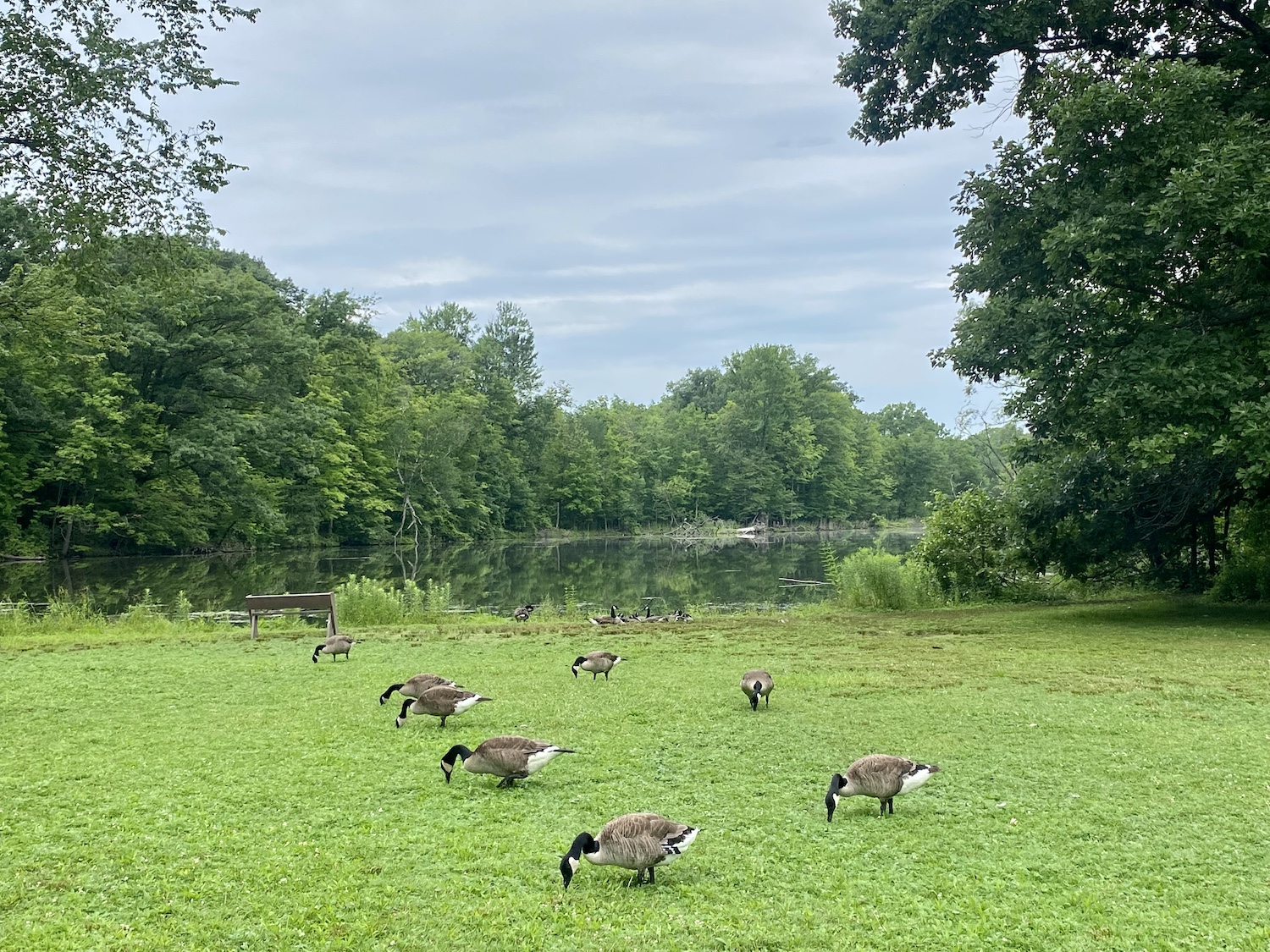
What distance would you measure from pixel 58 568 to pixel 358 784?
38355mm

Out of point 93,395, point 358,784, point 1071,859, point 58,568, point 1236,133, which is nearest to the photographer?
point 1071,859

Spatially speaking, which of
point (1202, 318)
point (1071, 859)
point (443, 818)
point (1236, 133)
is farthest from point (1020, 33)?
point (443, 818)

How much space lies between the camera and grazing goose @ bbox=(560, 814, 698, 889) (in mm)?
4684

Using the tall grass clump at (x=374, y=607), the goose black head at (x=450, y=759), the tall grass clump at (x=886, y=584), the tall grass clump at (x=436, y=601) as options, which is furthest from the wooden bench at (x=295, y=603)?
the tall grass clump at (x=886, y=584)

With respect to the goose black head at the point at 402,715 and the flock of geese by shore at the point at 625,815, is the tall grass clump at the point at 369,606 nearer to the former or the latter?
the flock of geese by shore at the point at 625,815

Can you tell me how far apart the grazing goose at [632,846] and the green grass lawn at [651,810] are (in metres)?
0.17

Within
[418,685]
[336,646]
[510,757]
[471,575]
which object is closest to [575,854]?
[510,757]

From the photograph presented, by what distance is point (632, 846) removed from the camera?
468 cm

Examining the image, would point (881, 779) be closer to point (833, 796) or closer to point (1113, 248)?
point (833, 796)

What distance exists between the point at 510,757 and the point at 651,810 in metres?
1.15

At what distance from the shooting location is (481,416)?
77.2m

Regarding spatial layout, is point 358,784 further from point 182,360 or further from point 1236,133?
point 182,360

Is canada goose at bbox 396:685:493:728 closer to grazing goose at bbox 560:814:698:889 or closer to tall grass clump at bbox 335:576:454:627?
grazing goose at bbox 560:814:698:889

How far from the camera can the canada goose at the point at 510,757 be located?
637 cm
